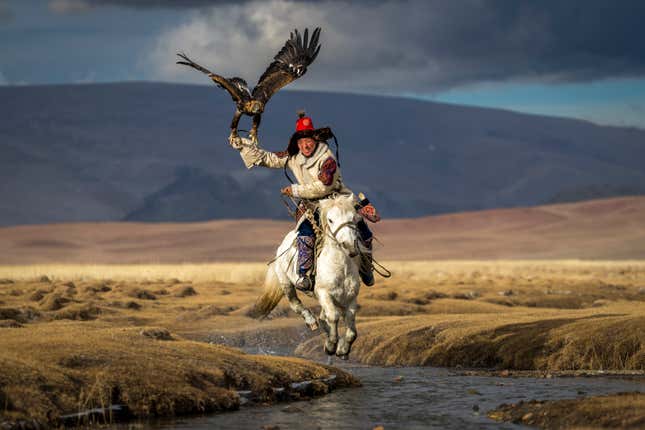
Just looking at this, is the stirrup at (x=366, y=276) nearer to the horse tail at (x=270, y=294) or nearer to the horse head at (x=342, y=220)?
the horse head at (x=342, y=220)

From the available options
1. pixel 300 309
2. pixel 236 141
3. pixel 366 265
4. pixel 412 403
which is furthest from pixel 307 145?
pixel 412 403

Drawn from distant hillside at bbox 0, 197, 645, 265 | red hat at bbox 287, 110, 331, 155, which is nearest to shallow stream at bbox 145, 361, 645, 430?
red hat at bbox 287, 110, 331, 155

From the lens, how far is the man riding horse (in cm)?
1705

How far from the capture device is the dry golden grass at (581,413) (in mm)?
13203

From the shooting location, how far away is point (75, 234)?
166000 millimetres

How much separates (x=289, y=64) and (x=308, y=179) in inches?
86.6

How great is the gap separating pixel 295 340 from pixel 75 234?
141m

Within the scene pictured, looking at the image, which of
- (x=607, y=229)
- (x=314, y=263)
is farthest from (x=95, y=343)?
(x=607, y=229)

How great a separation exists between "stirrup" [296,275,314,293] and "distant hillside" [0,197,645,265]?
115045 mm

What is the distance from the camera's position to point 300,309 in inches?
719

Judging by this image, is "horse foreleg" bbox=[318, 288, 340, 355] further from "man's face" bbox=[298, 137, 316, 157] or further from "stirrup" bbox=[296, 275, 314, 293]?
"man's face" bbox=[298, 137, 316, 157]

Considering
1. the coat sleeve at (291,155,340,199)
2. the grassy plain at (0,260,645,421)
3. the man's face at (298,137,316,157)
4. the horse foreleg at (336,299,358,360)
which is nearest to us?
the grassy plain at (0,260,645,421)

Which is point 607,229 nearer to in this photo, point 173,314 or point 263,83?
point 173,314

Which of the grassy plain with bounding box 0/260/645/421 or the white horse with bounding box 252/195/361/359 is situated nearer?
the grassy plain with bounding box 0/260/645/421
